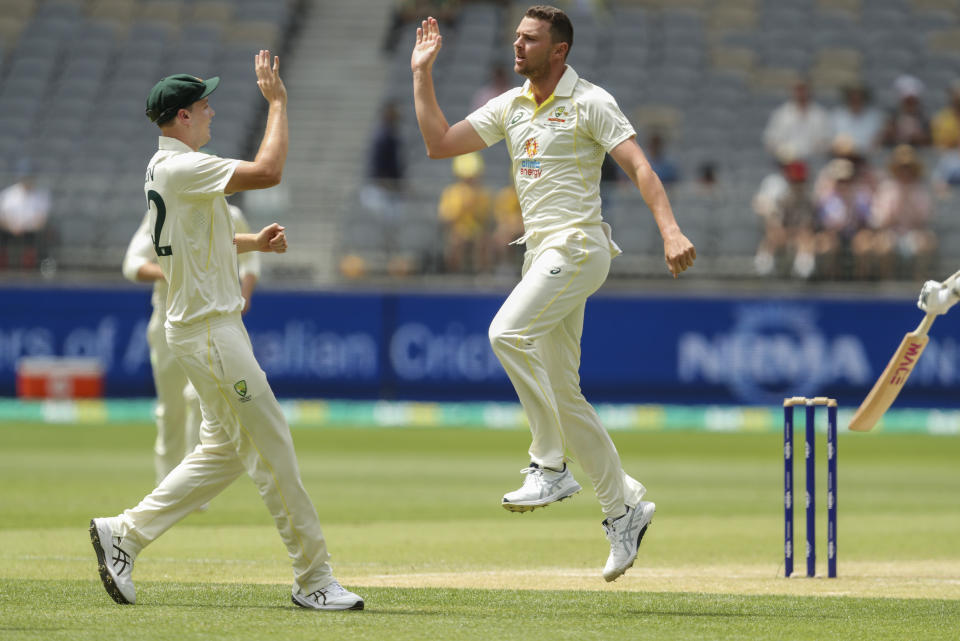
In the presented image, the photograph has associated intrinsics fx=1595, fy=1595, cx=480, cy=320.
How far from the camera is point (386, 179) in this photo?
70.0 ft

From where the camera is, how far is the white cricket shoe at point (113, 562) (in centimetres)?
674

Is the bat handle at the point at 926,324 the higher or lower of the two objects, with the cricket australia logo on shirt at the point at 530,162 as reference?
lower

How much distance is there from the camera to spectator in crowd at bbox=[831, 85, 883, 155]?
20828 mm

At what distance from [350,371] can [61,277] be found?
4.01 metres

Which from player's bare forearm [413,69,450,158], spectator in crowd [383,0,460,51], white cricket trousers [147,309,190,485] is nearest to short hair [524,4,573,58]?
player's bare forearm [413,69,450,158]

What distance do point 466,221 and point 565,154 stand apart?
41.9ft

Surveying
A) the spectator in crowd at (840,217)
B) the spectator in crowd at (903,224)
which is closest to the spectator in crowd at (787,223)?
the spectator in crowd at (840,217)

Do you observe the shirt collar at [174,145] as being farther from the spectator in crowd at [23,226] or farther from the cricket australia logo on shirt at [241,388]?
the spectator in crowd at [23,226]

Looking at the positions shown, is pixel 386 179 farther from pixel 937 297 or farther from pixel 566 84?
pixel 937 297

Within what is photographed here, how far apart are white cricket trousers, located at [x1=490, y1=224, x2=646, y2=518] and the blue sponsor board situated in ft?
39.9

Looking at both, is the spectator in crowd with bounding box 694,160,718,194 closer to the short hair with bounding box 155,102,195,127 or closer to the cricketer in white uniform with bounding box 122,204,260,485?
the cricketer in white uniform with bounding box 122,204,260,485

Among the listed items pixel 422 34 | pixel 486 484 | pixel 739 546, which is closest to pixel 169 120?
pixel 422 34

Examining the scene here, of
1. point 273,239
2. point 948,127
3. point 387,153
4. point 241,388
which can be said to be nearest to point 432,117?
point 273,239

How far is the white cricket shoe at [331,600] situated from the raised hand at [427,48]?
8.03 ft
